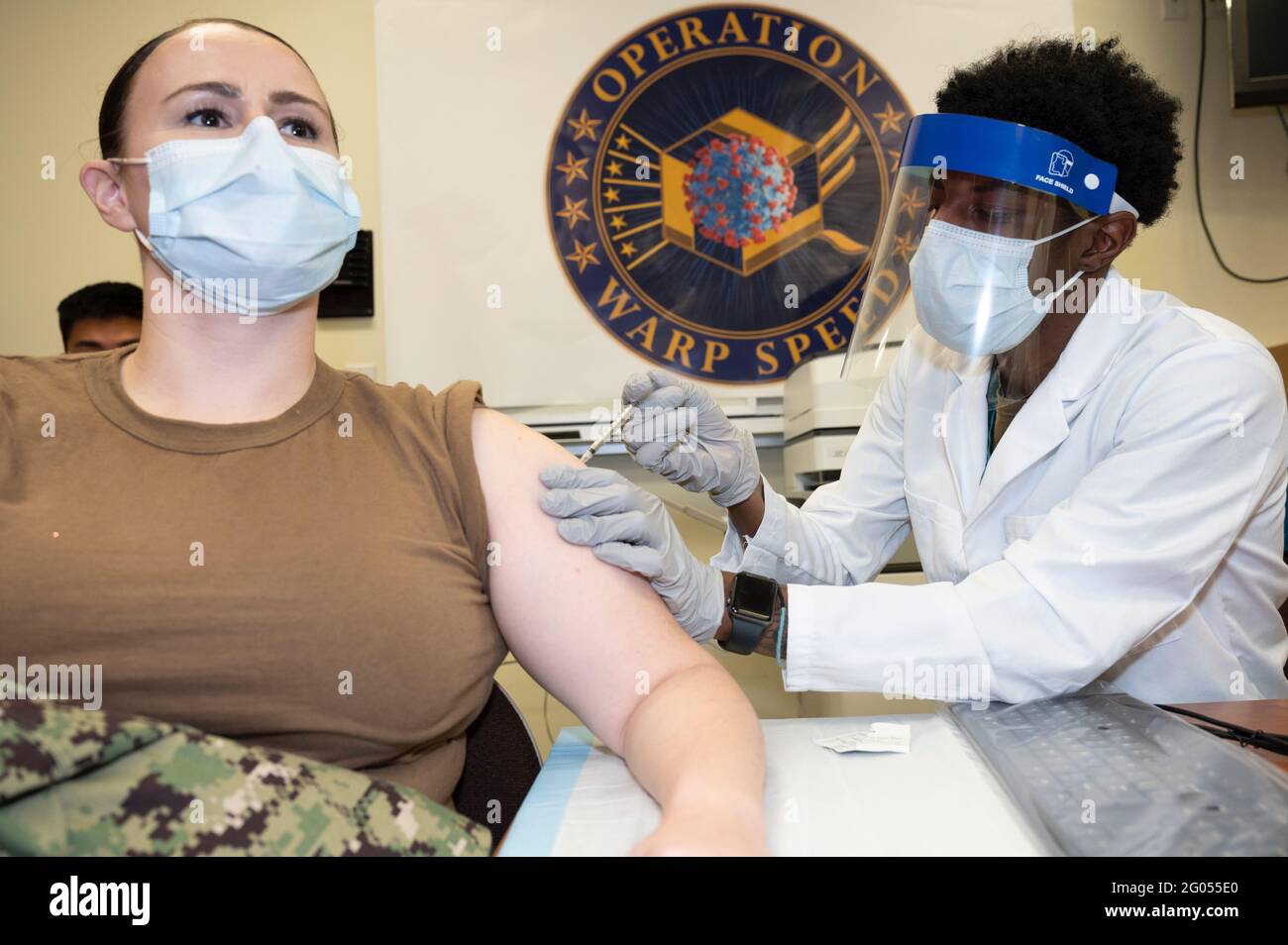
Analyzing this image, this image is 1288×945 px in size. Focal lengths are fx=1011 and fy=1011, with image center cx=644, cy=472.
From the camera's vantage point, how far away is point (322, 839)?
0.65 m

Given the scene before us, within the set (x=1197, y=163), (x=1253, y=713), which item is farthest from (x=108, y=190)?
(x=1197, y=163)

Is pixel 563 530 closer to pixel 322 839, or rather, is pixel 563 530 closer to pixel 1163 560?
pixel 322 839

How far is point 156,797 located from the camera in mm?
621

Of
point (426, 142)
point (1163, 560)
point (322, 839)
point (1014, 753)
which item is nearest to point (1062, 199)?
point (1163, 560)

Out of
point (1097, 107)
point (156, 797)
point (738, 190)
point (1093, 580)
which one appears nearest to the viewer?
point (156, 797)

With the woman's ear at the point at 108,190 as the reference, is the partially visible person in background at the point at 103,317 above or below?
below

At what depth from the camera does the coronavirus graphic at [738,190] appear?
8.63 ft

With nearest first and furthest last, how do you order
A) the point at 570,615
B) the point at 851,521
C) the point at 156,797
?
the point at 156,797
the point at 570,615
the point at 851,521

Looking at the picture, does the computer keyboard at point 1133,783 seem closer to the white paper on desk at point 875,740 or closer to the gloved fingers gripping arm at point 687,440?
the white paper on desk at point 875,740

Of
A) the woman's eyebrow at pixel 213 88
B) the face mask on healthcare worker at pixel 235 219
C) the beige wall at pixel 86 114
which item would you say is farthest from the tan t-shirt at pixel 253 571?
the beige wall at pixel 86 114

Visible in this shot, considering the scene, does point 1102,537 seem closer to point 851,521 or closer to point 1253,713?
point 1253,713

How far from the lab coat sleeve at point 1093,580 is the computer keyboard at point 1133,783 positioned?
0.36 feet

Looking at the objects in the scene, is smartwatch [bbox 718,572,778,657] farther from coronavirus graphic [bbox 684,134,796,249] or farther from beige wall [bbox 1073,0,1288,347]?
beige wall [bbox 1073,0,1288,347]

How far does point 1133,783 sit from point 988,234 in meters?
0.82
